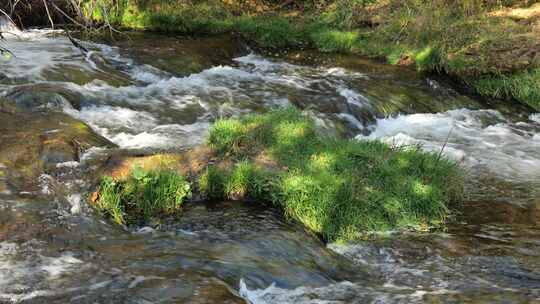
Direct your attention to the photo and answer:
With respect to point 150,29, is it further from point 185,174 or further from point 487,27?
point 185,174

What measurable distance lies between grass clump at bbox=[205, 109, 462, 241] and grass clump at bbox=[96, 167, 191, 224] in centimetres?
41

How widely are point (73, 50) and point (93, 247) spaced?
8.46 meters

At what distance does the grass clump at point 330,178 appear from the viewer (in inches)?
246

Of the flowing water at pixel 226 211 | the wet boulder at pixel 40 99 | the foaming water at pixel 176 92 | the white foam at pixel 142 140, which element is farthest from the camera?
the foaming water at pixel 176 92

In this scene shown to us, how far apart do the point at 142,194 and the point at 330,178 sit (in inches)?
80.5

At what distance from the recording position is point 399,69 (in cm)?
1367

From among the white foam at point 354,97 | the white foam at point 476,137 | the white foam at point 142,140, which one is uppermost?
the white foam at point 142,140

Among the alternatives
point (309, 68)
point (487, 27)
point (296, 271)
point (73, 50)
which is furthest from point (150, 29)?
point (296, 271)

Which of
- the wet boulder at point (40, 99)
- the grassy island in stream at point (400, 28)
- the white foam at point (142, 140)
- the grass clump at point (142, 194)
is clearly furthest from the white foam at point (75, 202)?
the grassy island in stream at point (400, 28)

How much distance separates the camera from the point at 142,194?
617 centimetres

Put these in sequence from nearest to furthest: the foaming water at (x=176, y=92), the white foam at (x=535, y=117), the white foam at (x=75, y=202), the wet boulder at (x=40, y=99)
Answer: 1. the white foam at (x=75, y=202)
2. the wet boulder at (x=40, y=99)
3. the foaming water at (x=176, y=92)
4. the white foam at (x=535, y=117)

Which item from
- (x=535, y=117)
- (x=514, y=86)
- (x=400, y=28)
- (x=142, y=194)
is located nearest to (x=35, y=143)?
(x=142, y=194)

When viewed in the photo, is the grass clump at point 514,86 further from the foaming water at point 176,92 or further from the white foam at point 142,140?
the white foam at point 142,140

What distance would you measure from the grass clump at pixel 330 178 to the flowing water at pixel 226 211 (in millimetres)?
243
